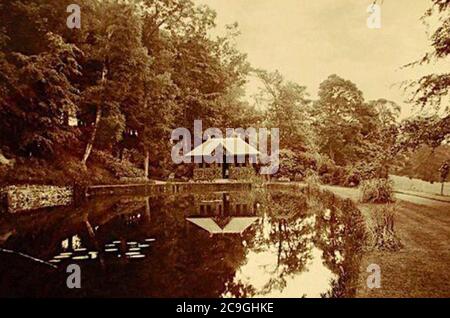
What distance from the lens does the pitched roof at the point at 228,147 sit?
1919cm

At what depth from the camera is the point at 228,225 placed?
1145 centimetres

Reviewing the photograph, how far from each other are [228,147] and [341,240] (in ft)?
37.0

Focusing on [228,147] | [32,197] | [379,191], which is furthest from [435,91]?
[32,197]

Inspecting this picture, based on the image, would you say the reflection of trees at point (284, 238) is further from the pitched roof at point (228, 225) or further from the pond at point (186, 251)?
the pitched roof at point (228, 225)

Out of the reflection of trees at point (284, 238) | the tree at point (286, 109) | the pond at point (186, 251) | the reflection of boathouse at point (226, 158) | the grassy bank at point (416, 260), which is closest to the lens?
the grassy bank at point (416, 260)

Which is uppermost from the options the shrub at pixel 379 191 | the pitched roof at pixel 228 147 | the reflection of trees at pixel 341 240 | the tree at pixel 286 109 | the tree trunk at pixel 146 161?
the tree at pixel 286 109

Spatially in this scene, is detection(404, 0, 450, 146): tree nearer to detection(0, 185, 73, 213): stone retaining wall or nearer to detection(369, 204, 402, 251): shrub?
detection(369, 204, 402, 251): shrub

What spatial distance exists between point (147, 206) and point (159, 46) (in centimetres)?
1011

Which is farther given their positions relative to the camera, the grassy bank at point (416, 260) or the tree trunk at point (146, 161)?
the tree trunk at point (146, 161)

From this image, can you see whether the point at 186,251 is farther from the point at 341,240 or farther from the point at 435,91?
the point at 435,91

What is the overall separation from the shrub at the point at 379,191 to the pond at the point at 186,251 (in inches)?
24.9

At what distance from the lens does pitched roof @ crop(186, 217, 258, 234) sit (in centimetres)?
1065

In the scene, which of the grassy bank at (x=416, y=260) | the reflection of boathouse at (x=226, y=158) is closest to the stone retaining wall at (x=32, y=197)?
the reflection of boathouse at (x=226, y=158)

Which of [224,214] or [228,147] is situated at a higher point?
[228,147]
